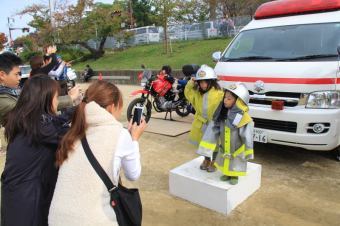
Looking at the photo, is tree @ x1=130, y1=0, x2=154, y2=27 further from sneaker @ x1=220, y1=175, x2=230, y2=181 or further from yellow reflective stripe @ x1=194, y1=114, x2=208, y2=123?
sneaker @ x1=220, y1=175, x2=230, y2=181

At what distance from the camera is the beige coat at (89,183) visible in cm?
184

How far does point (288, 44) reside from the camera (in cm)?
499

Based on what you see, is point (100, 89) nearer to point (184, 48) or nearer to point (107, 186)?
point (107, 186)

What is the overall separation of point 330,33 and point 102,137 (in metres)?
4.06

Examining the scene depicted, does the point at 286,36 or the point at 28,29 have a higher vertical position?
the point at 28,29

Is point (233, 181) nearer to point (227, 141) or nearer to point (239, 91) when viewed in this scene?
point (227, 141)

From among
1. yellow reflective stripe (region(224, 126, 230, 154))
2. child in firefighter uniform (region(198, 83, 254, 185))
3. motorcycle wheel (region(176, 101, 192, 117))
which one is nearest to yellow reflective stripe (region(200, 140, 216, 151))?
child in firefighter uniform (region(198, 83, 254, 185))

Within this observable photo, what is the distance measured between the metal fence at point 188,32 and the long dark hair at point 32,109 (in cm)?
1897

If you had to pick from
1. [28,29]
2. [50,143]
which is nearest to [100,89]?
[50,143]

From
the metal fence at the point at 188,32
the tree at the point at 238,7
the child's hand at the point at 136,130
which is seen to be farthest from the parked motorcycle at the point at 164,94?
the tree at the point at 238,7

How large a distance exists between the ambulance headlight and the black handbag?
2999 mm

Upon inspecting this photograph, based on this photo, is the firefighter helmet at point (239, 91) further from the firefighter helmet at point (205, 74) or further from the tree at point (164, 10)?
the tree at point (164, 10)

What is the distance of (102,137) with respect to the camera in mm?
1877

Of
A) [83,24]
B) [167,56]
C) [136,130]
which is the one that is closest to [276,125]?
[136,130]
